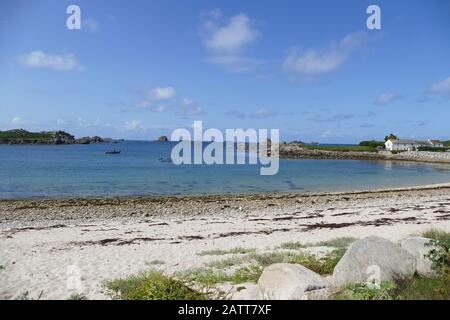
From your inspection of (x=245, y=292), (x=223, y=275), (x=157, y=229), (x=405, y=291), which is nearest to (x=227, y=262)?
(x=223, y=275)

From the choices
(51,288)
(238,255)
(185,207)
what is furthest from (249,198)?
(51,288)

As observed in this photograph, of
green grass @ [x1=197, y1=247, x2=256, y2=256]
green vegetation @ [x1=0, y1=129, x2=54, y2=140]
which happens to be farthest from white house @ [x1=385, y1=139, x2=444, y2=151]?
green vegetation @ [x1=0, y1=129, x2=54, y2=140]

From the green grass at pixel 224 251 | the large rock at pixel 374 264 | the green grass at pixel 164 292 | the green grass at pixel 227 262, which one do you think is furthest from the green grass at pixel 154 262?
the large rock at pixel 374 264

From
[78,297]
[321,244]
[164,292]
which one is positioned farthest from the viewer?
[321,244]

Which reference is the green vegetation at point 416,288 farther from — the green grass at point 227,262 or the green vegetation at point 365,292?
the green grass at point 227,262

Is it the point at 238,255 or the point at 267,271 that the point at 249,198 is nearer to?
the point at 238,255

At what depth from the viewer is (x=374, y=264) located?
722cm

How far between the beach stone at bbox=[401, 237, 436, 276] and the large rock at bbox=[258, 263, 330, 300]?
2339 millimetres

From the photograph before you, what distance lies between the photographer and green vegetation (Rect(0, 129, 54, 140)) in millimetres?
173625

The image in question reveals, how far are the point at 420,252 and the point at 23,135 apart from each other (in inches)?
7943

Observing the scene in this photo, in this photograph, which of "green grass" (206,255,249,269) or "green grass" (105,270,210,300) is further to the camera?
"green grass" (206,255,249,269)

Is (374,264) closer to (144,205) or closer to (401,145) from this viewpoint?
(144,205)

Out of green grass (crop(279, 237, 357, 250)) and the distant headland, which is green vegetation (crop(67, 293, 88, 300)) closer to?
green grass (crop(279, 237, 357, 250))
